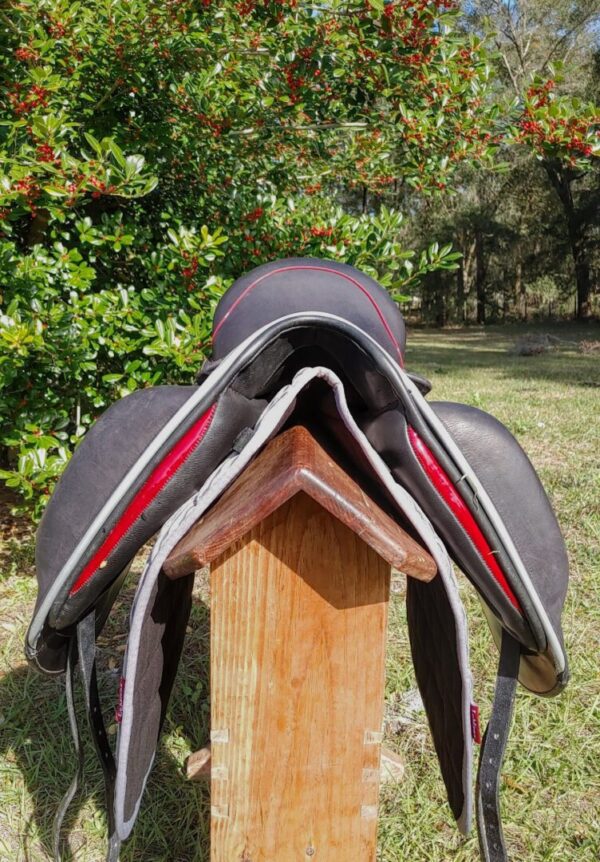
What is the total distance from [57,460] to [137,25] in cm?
171

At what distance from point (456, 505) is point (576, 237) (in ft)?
74.4

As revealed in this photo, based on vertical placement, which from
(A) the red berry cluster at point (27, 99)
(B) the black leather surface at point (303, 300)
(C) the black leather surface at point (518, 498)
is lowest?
(C) the black leather surface at point (518, 498)

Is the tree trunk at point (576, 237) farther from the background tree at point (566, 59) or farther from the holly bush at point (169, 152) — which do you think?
the holly bush at point (169, 152)

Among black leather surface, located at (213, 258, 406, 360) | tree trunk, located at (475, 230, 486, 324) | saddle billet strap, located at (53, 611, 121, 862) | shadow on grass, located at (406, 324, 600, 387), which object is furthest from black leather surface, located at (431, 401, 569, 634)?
tree trunk, located at (475, 230, 486, 324)

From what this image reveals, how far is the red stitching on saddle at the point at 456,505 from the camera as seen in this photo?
99 centimetres

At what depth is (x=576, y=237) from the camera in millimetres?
21047

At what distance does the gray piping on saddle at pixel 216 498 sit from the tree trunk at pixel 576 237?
20.8 metres

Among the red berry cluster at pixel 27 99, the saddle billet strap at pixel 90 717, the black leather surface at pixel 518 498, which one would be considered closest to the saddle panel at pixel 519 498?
the black leather surface at pixel 518 498

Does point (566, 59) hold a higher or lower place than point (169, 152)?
higher

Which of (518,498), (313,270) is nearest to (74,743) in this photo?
A: (518,498)

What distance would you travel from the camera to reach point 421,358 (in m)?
13.1

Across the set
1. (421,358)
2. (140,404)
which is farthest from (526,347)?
(140,404)

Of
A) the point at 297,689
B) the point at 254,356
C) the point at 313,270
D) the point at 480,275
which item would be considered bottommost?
the point at 480,275

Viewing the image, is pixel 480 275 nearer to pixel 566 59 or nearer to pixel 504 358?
pixel 566 59
